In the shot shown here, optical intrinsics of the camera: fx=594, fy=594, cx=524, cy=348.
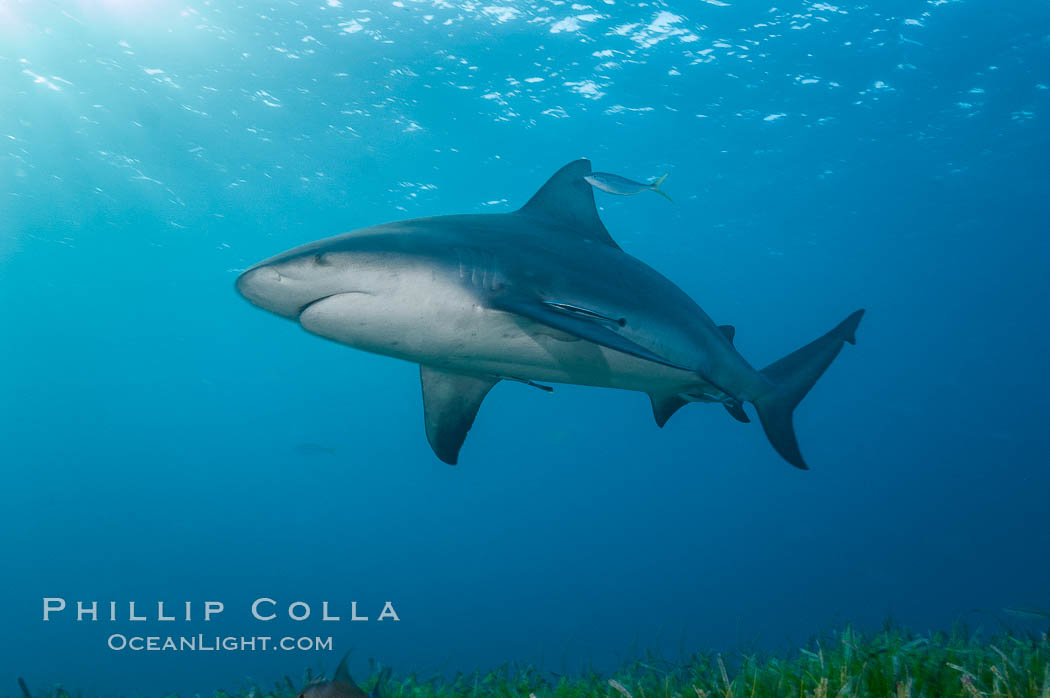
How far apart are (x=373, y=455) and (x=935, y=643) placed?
Answer: 281 feet

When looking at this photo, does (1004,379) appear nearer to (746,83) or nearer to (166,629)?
(746,83)

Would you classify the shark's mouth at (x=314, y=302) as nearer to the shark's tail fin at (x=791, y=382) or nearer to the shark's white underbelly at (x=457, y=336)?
the shark's white underbelly at (x=457, y=336)

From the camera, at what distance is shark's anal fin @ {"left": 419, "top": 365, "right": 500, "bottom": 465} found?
456 cm

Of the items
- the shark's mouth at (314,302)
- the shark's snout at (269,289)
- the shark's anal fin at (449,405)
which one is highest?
the shark's snout at (269,289)

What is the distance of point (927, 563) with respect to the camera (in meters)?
75.2

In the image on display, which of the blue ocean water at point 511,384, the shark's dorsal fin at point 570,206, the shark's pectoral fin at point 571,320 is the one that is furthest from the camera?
the blue ocean water at point 511,384

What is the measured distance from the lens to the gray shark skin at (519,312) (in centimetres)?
310

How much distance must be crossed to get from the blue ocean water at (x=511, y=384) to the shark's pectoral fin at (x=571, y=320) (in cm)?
354

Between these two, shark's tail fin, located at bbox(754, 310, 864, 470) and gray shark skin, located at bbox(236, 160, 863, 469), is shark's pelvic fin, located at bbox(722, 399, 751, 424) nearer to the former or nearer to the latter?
gray shark skin, located at bbox(236, 160, 863, 469)

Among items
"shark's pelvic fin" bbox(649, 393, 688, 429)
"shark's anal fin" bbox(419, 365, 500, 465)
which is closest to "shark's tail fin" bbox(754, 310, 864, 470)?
"shark's pelvic fin" bbox(649, 393, 688, 429)

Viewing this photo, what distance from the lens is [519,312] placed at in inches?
125

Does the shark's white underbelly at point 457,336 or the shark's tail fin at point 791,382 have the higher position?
the shark's white underbelly at point 457,336

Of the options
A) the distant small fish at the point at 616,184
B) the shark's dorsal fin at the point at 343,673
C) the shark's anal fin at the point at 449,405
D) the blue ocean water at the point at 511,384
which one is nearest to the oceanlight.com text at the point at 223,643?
the blue ocean water at the point at 511,384

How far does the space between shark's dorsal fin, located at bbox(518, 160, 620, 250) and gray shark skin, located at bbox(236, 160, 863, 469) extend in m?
0.01
